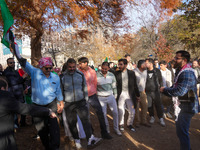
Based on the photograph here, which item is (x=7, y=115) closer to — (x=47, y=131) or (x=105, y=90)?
(x=47, y=131)

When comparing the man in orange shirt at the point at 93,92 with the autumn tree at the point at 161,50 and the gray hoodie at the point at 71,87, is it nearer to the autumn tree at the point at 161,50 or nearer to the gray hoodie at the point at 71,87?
the gray hoodie at the point at 71,87

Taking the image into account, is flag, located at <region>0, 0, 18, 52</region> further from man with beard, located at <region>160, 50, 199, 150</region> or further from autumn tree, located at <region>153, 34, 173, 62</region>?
autumn tree, located at <region>153, 34, 173, 62</region>

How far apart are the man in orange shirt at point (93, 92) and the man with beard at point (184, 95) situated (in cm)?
200

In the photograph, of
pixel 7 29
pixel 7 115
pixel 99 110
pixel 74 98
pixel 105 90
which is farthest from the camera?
pixel 105 90

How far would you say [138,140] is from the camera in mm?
4613

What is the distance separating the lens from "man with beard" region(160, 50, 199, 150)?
9.78 ft

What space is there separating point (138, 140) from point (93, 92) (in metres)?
1.83

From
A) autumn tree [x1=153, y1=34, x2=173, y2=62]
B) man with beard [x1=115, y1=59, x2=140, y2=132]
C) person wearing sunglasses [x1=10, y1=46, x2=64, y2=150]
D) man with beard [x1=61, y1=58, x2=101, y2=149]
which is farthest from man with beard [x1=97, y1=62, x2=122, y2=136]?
autumn tree [x1=153, y1=34, x2=173, y2=62]

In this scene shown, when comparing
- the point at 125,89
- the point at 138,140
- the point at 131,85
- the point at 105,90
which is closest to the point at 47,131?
the point at 105,90

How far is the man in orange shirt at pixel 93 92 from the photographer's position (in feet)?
15.1

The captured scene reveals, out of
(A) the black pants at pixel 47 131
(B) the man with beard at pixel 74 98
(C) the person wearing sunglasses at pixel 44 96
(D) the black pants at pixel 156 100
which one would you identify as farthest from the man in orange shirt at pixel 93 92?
(D) the black pants at pixel 156 100

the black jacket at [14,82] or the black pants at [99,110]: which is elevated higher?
the black jacket at [14,82]

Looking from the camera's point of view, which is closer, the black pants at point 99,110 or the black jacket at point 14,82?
the black pants at point 99,110

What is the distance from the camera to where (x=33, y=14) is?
18.8 feet
